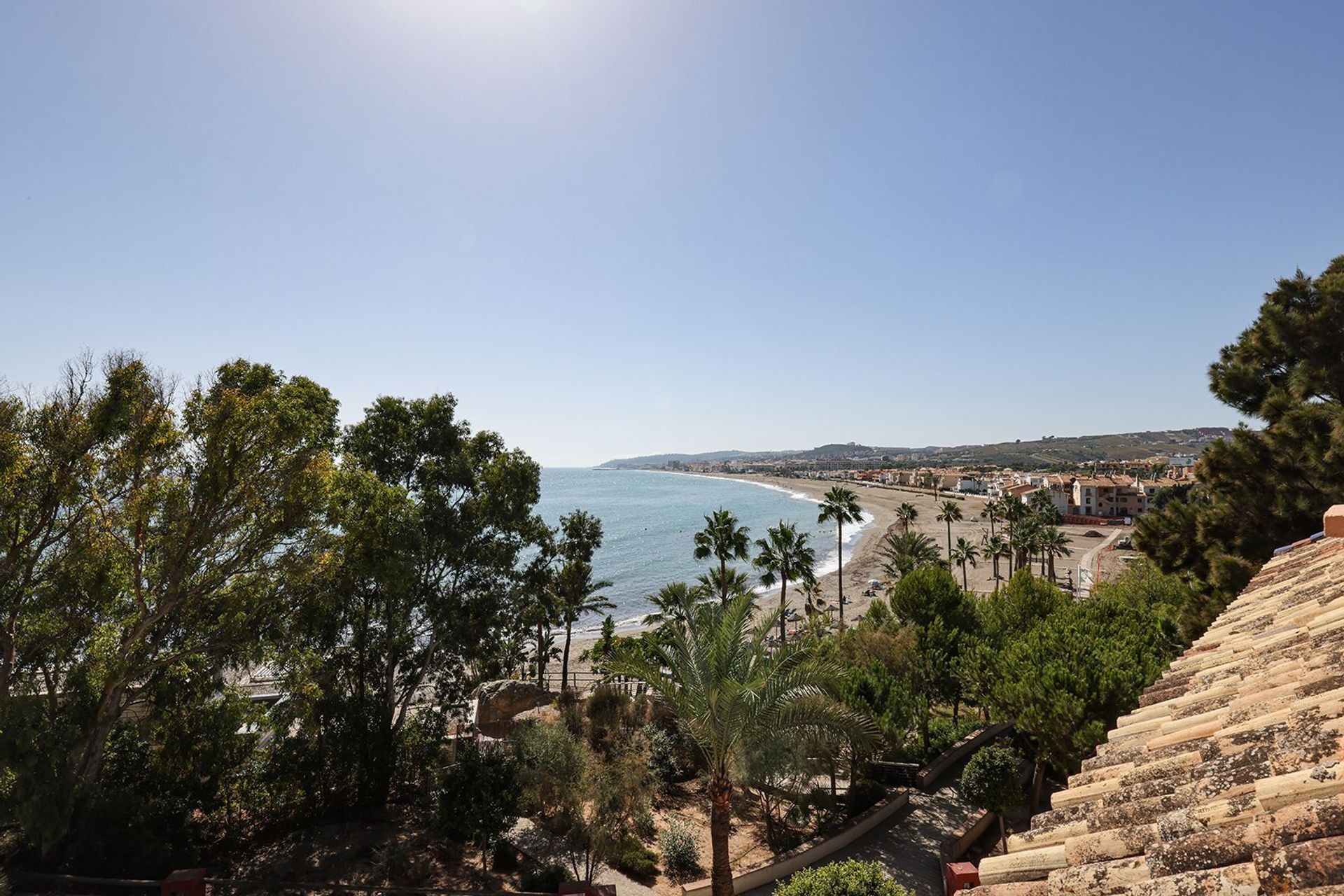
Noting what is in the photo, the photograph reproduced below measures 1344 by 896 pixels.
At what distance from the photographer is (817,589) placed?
35.2 metres

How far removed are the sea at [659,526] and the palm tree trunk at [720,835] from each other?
751 inches

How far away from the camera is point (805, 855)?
13648mm

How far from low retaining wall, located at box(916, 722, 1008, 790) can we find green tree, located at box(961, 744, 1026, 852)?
2.97 m

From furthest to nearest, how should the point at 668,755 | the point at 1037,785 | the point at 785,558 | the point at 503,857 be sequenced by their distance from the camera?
the point at 785,558 → the point at 668,755 → the point at 1037,785 → the point at 503,857

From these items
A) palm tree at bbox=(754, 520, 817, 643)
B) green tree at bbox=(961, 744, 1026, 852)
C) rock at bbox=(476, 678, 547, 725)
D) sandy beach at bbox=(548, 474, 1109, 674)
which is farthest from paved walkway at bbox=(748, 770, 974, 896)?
Answer: sandy beach at bbox=(548, 474, 1109, 674)

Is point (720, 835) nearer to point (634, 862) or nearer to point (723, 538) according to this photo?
point (634, 862)

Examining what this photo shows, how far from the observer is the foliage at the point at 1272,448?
11594 millimetres

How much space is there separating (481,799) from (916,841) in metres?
10.7

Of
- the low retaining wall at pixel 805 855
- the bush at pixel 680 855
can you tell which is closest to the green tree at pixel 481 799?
the bush at pixel 680 855

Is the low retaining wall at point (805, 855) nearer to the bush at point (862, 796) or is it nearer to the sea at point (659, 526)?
the bush at point (862, 796)

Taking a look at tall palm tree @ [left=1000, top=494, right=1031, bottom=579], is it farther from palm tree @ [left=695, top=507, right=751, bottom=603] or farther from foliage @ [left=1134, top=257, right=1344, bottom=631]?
Result: foliage @ [left=1134, top=257, right=1344, bottom=631]

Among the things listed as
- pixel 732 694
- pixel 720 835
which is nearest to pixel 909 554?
pixel 720 835

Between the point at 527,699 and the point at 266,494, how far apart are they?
14390 millimetres

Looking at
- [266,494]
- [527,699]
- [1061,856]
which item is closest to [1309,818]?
[1061,856]
